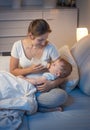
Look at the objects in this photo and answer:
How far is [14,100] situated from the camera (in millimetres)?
1856

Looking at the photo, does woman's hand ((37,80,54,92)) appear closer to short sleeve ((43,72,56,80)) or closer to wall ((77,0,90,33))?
short sleeve ((43,72,56,80))

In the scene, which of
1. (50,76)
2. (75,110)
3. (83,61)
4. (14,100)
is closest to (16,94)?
(14,100)

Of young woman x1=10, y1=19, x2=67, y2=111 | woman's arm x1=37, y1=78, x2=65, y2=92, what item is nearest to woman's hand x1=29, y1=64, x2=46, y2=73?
young woman x1=10, y1=19, x2=67, y2=111

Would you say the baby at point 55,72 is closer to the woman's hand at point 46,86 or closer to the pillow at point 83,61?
the woman's hand at point 46,86

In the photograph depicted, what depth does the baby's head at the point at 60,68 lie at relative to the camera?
2.05 metres

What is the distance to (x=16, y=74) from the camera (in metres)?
2.19

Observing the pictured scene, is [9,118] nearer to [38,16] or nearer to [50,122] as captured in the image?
[50,122]

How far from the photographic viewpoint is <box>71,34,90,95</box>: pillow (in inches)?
86.6

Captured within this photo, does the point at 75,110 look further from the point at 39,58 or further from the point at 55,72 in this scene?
the point at 39,58

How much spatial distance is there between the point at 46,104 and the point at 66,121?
210 mm

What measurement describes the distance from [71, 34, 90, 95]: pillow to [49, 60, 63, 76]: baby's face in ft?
0.88

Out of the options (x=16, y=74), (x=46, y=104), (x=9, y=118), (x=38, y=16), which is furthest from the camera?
(x=38, y=16)

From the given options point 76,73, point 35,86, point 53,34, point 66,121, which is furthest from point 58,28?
point 66,121

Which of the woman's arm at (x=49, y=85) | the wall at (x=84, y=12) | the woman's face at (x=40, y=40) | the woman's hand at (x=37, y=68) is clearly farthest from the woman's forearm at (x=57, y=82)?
the wall at (x=84, y=12)
